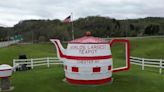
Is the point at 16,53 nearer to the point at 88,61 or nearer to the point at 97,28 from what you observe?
the point at 88,61

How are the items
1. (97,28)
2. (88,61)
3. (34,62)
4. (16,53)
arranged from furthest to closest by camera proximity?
(97,28)
(16,53)
(34,62)
(88,61)

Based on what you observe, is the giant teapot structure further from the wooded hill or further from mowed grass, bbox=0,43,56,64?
the wooded hill

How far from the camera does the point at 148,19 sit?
148 meters

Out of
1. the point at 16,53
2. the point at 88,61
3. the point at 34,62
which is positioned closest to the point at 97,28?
the point at 16,53

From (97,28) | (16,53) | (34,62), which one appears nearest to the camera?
(34,62)

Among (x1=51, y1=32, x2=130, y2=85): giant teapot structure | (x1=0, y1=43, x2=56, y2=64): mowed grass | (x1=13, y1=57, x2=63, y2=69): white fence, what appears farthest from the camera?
(x1=0, y1=43, x2=56, y2=64): mowed grass

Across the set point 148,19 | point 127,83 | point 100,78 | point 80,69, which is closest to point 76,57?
point 80,69

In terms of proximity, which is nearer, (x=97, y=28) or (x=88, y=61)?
(x=88, y=61)

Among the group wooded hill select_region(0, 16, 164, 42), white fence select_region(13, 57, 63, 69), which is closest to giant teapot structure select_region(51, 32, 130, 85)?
white fence select_region(13, 57, 63, 69)

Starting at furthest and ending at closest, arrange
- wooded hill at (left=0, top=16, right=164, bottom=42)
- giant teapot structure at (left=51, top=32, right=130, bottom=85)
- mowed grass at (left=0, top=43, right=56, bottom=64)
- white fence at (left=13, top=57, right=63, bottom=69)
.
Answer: wooded hill at (left=0, top=16, right=164, bottom=42), mowed grass at (left=0, top=43, right=56, bottom=64), white fence at (left=13, top=57, right=63, bottom=69), giant teapot structure at (left=51, top=32, right=130, bottom=85)

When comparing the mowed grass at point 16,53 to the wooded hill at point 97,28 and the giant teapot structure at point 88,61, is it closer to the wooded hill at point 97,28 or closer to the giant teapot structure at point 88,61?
the giant teapot structure at point 88,61

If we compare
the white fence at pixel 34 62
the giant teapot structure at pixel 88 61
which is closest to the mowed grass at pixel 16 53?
the white fence at pixel 34 62

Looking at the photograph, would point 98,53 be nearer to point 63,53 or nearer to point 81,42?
point 81,42

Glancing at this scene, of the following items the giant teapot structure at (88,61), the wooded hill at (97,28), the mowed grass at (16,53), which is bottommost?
the mowed grass at (16,53)
